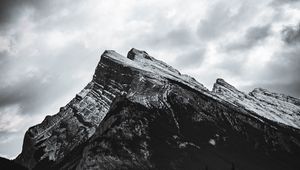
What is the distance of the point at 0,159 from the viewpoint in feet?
360

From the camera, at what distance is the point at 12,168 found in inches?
4163

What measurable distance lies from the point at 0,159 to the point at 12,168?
6190 millimetres
